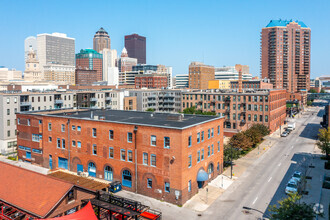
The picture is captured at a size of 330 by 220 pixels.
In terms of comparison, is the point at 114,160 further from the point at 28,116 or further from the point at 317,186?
the point at 317,186

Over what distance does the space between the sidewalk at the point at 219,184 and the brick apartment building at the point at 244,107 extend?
807 inches

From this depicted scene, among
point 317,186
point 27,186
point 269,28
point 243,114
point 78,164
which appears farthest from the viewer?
point 269,28

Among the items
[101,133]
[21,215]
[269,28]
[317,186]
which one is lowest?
[317,186]

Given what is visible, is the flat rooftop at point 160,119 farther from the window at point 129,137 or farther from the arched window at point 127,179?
the arched window at point 127,179

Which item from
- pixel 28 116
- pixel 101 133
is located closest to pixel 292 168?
pixel 101 133

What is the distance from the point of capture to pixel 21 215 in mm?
27938

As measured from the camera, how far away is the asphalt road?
36.2 m

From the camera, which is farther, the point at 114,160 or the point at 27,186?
the point at 114,160

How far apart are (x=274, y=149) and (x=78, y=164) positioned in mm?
47432

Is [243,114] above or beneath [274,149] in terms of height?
above

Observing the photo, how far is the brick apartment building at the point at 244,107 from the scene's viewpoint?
287 feet

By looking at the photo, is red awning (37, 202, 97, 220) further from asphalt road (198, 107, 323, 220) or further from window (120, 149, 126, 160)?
window (120, 149, 126, 160)

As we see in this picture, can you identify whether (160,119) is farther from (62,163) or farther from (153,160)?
(62,163)

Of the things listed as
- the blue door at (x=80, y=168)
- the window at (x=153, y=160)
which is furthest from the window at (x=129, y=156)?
the blue door at (x=80, y=168)
